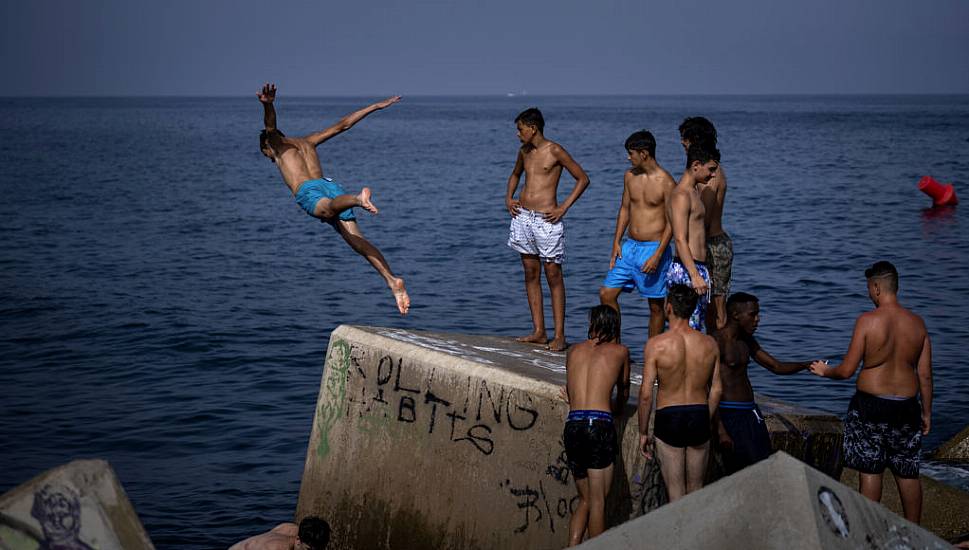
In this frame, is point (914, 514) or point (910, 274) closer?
point (914, 514)

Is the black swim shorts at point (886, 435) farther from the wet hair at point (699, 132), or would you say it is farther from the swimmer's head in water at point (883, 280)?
the wet hair at point (699, 132)

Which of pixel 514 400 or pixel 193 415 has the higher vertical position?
pixel 514 400

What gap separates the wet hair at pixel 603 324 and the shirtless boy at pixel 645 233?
1620mm

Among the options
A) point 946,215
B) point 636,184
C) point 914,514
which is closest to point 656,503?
point 914,514

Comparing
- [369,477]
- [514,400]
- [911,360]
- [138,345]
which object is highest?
[911,360]

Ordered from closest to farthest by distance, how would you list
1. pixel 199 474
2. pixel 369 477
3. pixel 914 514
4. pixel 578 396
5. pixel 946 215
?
pixel 578 396
pixel 914 514
pixel 369 477
pixel 199 474
pixel 946 215

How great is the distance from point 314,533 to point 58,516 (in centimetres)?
255

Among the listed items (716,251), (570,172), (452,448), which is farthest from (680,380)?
(570,172)

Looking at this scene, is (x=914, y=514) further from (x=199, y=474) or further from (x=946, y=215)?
(x=946, y=215)

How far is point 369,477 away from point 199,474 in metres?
4.77

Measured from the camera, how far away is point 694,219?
8664 mm

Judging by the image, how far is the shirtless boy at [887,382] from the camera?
25.5ft

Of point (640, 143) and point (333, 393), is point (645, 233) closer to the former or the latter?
point (640, 143)

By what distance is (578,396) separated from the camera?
7375 mm
